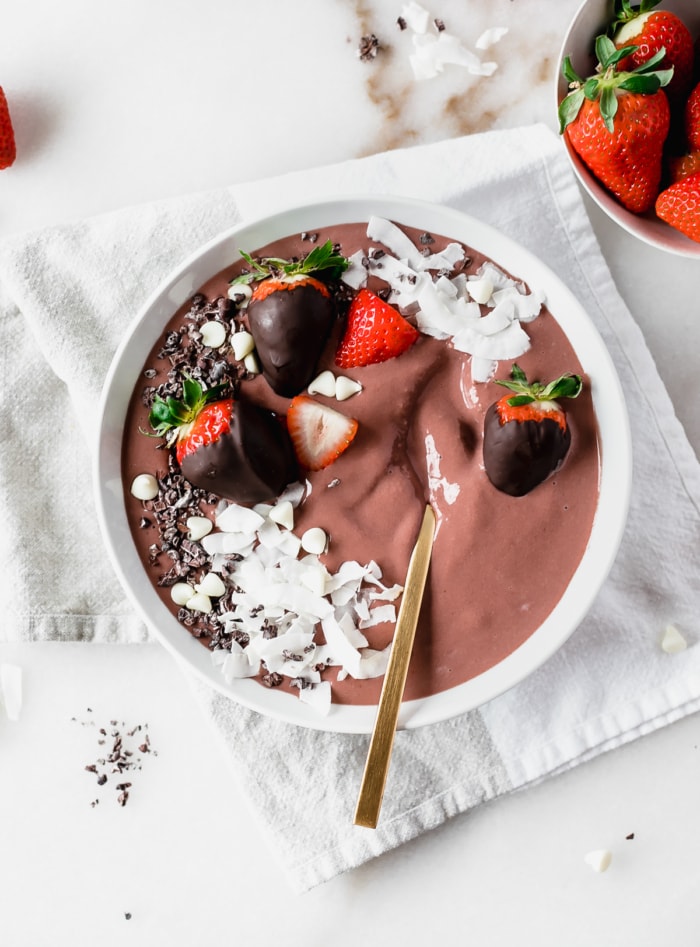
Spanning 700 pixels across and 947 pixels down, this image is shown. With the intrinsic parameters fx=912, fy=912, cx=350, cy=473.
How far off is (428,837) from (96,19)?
1923mm

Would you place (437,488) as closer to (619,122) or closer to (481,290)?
(481,290)

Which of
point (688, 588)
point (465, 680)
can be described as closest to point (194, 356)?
point (465, 680)

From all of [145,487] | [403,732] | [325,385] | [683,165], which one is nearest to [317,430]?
[325,385]

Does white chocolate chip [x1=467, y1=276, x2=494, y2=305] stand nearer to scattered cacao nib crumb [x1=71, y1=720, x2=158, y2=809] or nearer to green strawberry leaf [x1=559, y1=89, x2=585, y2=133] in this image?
green strawberry leaf [x1=559, y1=89, x2=585, y2=133]

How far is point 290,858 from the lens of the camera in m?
1.92

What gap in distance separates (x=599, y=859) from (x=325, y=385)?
121 cm

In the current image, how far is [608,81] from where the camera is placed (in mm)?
1630

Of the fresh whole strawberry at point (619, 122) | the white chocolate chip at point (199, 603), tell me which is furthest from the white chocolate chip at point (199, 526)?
the fresh whole strawberry at point (619, 122)

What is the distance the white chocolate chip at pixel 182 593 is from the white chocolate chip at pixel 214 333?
1.48ft

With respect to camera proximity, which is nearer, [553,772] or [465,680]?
[465,680]

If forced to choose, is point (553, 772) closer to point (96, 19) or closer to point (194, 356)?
point (194, 356)

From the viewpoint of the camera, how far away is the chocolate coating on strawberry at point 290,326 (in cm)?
154

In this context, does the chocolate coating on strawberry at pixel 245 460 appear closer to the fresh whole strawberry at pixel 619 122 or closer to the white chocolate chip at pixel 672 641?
the fresh whole strawberry at pixel 619 122

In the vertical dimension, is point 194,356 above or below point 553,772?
above
